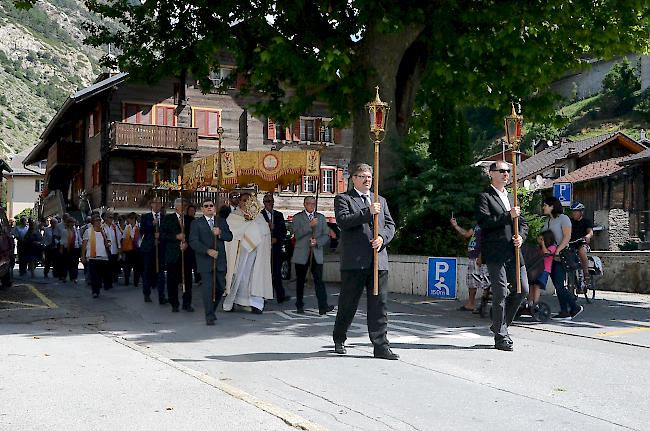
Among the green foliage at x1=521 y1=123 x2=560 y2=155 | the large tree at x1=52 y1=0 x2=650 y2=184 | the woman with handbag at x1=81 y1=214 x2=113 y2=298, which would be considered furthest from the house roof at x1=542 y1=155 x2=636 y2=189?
the woman with handbag at x1=81 y1=214 x2=113 y2=298

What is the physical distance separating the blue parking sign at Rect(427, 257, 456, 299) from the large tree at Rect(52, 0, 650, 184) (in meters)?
3.00

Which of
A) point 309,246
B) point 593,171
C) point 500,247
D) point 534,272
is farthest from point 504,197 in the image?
point 593,171

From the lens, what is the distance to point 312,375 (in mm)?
7742

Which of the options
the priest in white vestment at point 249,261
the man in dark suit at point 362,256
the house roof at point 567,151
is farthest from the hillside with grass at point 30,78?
the man in dark suit at point 362,256

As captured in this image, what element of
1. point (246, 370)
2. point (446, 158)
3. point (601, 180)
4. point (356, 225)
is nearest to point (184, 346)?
point (246, 370)

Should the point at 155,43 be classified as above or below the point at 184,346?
above

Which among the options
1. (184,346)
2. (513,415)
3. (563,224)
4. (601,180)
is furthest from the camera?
(601,180)

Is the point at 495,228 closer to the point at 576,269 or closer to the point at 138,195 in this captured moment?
the point at 576,269

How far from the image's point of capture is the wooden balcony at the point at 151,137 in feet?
128

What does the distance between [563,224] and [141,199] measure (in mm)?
29981

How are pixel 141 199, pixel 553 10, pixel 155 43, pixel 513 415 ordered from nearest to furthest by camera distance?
pixel 513 415 → pixel 553 10 → pixel 155 43 → pixel 141 199

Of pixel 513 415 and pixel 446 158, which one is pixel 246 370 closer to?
pixel 513 415

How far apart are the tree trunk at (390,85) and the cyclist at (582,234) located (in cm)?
410

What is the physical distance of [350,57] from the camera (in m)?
17.2
